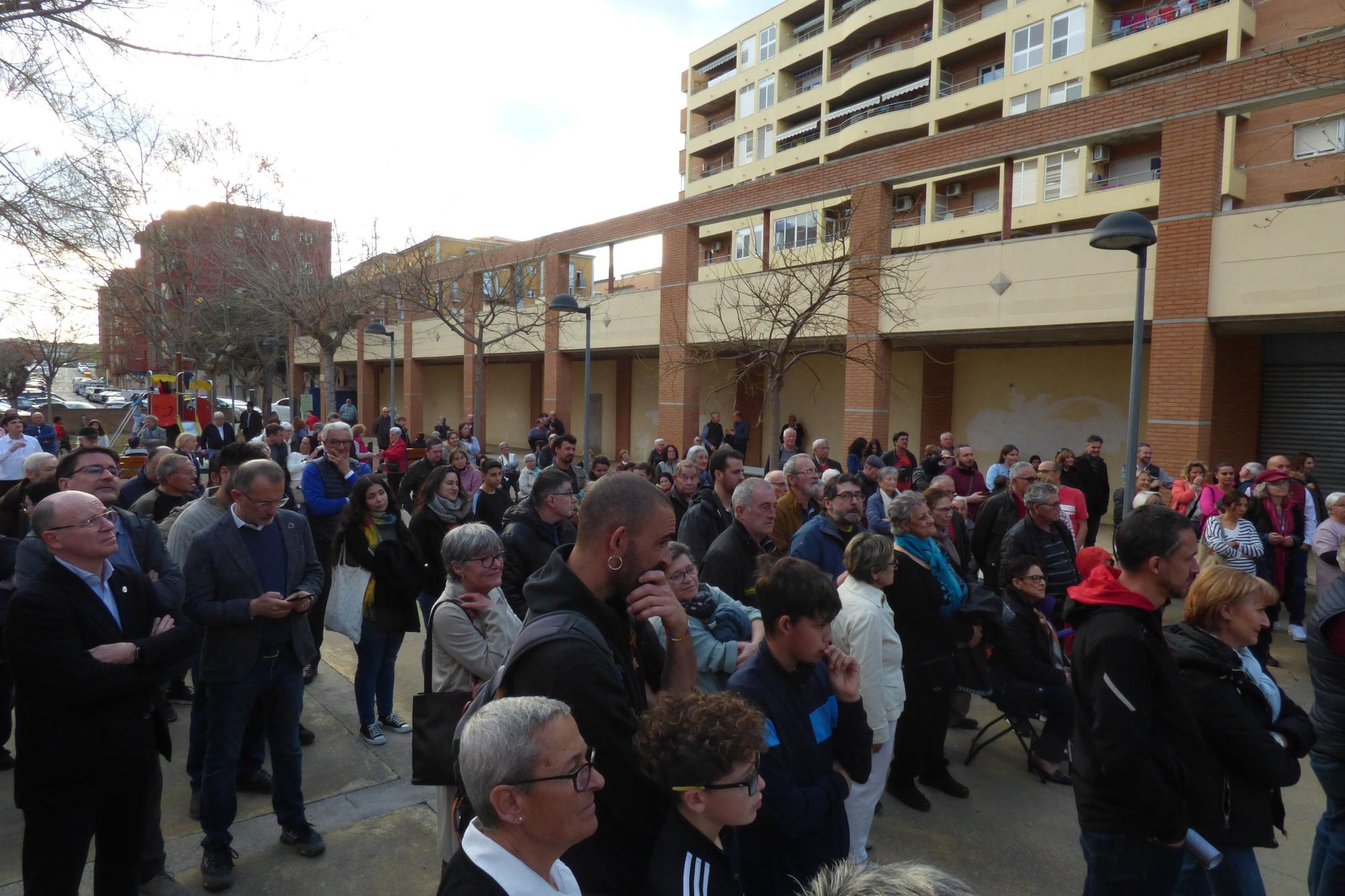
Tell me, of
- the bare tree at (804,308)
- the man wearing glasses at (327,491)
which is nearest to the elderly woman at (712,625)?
the man wearing glasses at (327,491)

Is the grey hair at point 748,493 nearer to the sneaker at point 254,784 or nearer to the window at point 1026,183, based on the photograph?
the sneaker at point 254,784

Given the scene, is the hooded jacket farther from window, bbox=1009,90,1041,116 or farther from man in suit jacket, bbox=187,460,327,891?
window, bbox=1009,90,1041,116

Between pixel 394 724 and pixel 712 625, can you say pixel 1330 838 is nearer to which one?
pixel 712 625

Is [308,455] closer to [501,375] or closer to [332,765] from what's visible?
[332,765]

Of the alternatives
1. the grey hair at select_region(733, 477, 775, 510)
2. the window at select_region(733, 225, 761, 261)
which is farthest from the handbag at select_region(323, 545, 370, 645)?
the window at select_region(733, 225, 761, 261)

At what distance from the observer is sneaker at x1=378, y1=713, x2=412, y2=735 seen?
5301 mm

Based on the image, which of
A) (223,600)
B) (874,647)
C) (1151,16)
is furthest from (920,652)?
(1151,16)

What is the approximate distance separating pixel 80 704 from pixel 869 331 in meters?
15.8

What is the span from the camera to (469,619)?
3.53 m

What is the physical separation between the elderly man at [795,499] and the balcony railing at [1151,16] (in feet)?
95.1

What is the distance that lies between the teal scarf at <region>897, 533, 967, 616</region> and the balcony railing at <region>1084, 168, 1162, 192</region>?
1037 inches

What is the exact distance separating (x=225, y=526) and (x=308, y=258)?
21.0m

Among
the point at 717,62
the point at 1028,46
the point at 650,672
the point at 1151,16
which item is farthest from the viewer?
the point at 717,62

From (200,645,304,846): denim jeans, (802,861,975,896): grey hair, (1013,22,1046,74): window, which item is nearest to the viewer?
(802,861,975,896): grey hair
